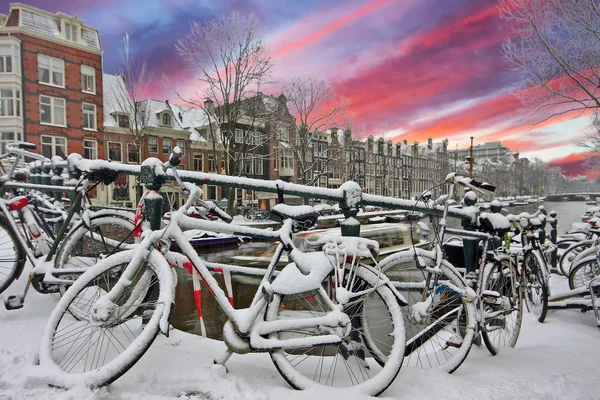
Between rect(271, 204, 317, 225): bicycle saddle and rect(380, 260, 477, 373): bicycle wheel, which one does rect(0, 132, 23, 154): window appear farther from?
rect(380, 260, 477, 373): bicycle wheel

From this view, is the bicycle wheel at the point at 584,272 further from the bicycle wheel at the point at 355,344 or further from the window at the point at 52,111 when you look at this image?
the window at the point at 52,111

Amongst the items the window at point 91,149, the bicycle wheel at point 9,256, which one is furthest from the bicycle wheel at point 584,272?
the window at point 91,149

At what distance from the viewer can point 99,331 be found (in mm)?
2121

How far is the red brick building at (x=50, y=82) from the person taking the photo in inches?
880

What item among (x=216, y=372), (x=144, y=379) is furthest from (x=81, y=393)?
(x=216, y=372)

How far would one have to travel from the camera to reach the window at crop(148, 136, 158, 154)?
2953 cm

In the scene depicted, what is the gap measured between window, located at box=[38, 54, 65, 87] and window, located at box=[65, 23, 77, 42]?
220 cm

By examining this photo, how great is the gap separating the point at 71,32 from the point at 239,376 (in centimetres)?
3215

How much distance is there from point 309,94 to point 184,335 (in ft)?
84.4

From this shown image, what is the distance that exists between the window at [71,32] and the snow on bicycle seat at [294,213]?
1236 inches

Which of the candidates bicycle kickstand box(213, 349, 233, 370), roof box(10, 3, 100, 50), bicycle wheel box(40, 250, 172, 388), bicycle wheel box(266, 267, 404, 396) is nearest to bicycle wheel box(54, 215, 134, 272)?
bicycle wheel box(40, 250, 172, 388)

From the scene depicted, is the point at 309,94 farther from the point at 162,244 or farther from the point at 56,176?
the point at 162,244

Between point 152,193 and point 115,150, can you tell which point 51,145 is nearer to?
point 115,150

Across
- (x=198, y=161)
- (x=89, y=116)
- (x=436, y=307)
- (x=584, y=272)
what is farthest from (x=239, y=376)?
(x=198, y=161)
